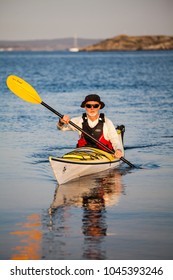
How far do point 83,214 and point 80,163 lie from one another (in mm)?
2440

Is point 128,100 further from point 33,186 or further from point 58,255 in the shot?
point 58,255

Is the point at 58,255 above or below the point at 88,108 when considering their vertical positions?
below

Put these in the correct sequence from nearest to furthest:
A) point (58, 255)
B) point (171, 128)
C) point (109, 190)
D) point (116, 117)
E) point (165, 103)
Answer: point (58, 255)
point (109, 190)
point (171, 128)
point (116, 117)
point (165, 103)

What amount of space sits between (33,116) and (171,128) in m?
4.12

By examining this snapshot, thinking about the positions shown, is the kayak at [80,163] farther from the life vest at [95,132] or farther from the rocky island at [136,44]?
the rocky island at [136,44]

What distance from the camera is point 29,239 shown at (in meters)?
8.51

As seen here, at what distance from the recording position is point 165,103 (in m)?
25.8

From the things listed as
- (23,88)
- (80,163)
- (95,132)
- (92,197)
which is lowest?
(92,197)

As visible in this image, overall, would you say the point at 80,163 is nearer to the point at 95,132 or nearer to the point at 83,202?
the point at 95,132

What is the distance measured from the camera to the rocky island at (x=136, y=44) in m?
174

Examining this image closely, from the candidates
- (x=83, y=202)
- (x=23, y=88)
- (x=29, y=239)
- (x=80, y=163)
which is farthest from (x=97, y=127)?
(x=29, y=239)

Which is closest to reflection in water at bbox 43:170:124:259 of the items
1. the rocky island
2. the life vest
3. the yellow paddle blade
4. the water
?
the water

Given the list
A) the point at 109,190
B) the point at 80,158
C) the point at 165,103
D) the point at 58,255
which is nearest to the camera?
the point at 58,255

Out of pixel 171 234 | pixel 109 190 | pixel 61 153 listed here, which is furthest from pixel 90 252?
pixel 61 153
